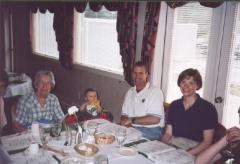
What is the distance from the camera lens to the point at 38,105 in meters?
2.06

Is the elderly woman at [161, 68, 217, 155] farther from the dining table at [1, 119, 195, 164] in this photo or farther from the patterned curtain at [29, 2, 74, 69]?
the patterned curtain at [29, 2, 74, 69]

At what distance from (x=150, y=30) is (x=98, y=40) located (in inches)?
49.7

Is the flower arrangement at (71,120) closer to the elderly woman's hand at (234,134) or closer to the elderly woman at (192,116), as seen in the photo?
the elderly woman at (192,116)

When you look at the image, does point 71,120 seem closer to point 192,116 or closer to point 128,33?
point 192,116

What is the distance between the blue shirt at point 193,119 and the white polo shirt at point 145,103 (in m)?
0.14

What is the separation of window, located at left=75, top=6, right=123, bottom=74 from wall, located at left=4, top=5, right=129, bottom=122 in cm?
15

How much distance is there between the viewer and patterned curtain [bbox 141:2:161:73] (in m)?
2.75

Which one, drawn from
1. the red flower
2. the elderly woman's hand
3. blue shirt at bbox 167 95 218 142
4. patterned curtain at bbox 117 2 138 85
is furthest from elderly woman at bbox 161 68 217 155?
patterned curtain at bbox 117 2 138 85

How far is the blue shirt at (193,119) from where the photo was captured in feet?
6.26

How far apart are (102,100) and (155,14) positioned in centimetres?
150

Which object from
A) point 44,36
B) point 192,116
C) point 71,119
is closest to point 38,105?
point 71,119

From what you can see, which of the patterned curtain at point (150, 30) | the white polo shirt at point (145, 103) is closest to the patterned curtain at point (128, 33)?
the patterned curtain at point (150, 30)

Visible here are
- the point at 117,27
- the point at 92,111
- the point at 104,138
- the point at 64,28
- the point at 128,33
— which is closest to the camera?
the point at 104,138

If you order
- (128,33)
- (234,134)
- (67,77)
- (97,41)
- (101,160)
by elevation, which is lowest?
(67,77)
